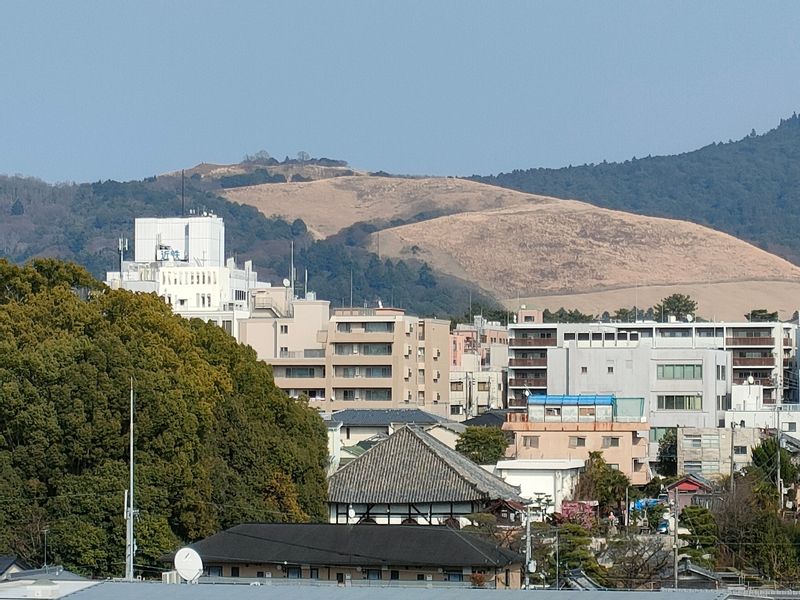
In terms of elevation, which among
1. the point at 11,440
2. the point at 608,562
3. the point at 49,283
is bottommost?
the point at 608,562

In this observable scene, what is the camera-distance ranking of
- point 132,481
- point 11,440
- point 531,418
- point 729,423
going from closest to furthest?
point 132,481 → point 11,440 → point 531,418 → point 729,423

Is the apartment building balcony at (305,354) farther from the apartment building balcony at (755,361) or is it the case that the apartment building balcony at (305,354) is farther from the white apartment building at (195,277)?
the apartment building balcony at (755,361)

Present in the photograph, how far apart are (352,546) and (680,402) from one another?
46297 millimetres

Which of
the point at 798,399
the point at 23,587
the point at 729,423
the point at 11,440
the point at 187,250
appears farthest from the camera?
the point at 187,250

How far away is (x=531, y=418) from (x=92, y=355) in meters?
31.2

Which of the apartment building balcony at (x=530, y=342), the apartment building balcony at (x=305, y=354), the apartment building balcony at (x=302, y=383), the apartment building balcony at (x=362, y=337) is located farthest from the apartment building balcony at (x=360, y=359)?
the apartment building balcony at (x=530, y=342)

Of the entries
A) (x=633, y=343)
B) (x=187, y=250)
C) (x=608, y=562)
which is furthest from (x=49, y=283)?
(x=187, y=250)

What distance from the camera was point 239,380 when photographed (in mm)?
57312

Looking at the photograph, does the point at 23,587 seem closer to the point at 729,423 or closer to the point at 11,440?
the point at 11,440

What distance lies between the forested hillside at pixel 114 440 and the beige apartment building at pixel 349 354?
38.0 metres

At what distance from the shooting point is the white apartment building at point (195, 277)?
111 metres

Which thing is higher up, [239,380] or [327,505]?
[239,380]

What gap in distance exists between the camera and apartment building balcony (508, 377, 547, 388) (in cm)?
9906

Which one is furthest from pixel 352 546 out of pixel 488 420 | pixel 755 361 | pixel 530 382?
pixel 755 361
